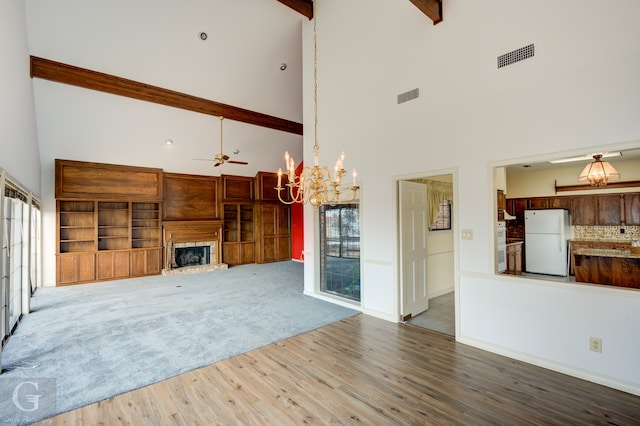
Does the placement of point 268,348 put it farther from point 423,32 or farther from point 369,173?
point 423,32

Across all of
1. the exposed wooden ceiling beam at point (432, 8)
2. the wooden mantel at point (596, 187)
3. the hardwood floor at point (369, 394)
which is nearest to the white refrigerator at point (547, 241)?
the wooden mantel at point (596, 187)

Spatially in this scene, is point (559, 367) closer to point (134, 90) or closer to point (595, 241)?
point (595, 241)

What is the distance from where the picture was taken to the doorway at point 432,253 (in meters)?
4.32

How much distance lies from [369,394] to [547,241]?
21.3 feet

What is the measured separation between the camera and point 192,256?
920 cm

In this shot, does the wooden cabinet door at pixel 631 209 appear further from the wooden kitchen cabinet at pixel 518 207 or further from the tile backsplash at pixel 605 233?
the wooden kitchen cabinet at pixel 518 207

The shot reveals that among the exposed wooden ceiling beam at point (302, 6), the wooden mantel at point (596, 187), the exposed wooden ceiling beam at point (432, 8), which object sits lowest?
the wooden mantel at point (596, 187)

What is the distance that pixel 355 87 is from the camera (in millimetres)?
4859

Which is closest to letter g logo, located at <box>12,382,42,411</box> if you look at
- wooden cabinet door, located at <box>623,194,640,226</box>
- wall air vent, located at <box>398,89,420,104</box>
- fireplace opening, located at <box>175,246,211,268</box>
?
wall air vent, located at <box>398,89,420,104</box>

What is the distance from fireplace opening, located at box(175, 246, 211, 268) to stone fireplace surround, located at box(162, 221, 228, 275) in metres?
0.13

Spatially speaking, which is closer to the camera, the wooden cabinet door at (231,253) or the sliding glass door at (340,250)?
the sliding glass door at (340,250)

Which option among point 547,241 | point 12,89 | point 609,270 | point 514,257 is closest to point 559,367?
point 609,270

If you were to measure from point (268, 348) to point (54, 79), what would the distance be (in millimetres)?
5991

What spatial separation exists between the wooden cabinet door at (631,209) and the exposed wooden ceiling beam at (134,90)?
331 inches
